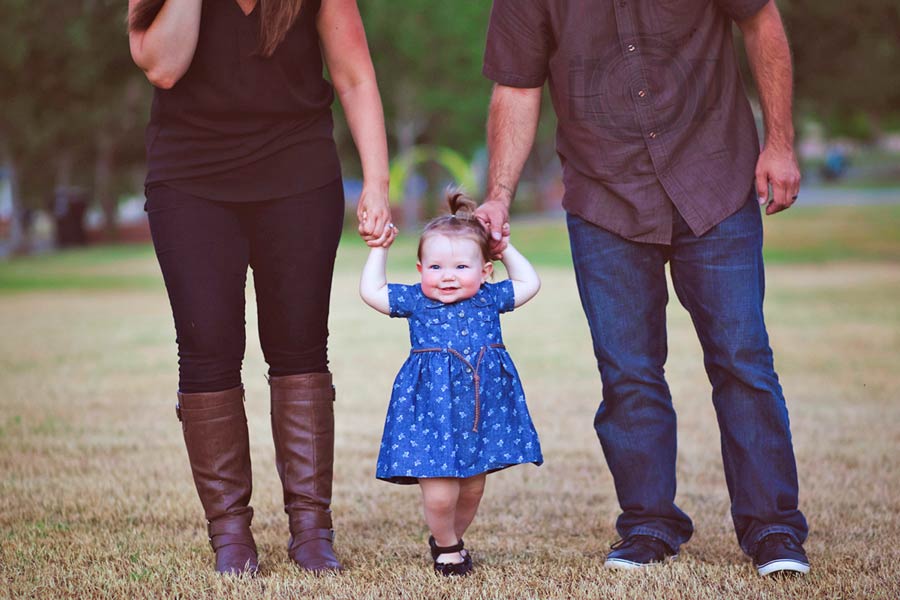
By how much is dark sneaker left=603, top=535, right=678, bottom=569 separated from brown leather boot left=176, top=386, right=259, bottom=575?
105cm

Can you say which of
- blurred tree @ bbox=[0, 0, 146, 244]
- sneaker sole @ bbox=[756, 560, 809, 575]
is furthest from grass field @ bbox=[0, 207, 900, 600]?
blurred tree @ bbox=[0, 0, 146, 244]

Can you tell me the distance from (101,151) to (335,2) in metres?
36.5

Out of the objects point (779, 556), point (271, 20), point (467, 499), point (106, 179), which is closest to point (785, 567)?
point (779, 556)

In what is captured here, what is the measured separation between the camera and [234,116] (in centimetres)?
359

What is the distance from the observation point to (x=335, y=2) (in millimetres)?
3670

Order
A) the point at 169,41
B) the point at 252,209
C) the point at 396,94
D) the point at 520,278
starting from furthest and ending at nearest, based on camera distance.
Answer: the point at 396,94, the point at 520,278, the point at 252,209, the point at 169,41

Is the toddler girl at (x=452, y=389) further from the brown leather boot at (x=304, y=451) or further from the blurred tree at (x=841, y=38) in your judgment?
the blurred tree at (x=841, y=38)

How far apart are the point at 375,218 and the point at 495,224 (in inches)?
14.1

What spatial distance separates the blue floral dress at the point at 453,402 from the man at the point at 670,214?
0.30 meters

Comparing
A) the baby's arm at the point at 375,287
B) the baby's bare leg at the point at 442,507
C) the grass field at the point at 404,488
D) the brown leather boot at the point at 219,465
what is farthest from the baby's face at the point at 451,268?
the grass field at the point at 404,488

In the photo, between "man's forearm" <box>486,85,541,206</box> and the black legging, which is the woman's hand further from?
"man's forearm" <box>486,85,541,206</box>

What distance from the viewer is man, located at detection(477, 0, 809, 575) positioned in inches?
144

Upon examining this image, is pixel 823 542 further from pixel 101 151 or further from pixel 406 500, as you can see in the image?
pixel 101 151

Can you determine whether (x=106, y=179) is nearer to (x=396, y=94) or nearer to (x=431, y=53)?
(x=396, y=94)
